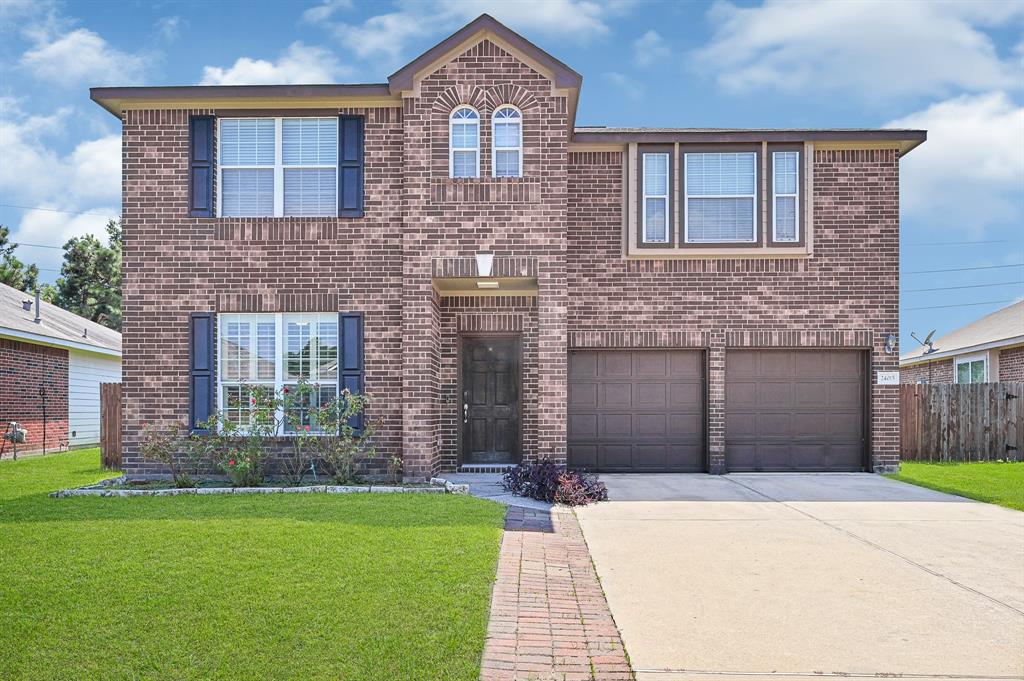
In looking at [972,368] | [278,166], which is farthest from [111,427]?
[972,368]

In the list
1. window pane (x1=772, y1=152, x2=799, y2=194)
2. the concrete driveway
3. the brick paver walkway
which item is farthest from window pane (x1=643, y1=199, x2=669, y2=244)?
the brick paver walkway

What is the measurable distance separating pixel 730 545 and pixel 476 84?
7.42 metres

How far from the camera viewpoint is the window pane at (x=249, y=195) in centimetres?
1127

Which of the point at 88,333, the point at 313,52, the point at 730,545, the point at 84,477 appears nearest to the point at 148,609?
the point at 730,545

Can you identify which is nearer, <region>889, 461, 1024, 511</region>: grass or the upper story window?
<region>889, 461, 1024, 511</region>: grass

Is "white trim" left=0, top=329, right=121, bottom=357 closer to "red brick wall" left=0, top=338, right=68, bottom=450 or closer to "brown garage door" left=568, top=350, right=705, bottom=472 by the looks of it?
"red brick wall" left=0, top=338, right=68, bottom=450

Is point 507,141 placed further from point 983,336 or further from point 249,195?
point 983,336

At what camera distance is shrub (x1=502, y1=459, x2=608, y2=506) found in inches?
363

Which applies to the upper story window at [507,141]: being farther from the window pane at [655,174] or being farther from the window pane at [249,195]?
the window pane at [249,195]

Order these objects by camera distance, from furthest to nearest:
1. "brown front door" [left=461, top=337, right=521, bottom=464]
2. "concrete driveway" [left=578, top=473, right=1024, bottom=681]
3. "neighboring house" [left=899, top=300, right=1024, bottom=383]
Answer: "neighboring house" [left=899, top=300, right=1024, bottom=383] < "brown front door" [left=461, top=337, right=521, bottom=464] < "concrete driveway" [left=578, top=473, right=1024, bottom=681]

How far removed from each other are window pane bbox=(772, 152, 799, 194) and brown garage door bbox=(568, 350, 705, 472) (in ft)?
9.99

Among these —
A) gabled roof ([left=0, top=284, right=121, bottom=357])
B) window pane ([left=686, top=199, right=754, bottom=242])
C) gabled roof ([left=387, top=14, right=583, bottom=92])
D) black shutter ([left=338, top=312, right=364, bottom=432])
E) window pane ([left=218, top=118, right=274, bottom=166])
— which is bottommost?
black shutter ([left=338, top=312, right=364, bottom=432])

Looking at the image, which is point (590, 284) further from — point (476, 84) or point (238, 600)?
point (238, 600)

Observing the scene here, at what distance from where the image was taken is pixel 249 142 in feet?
37.0
